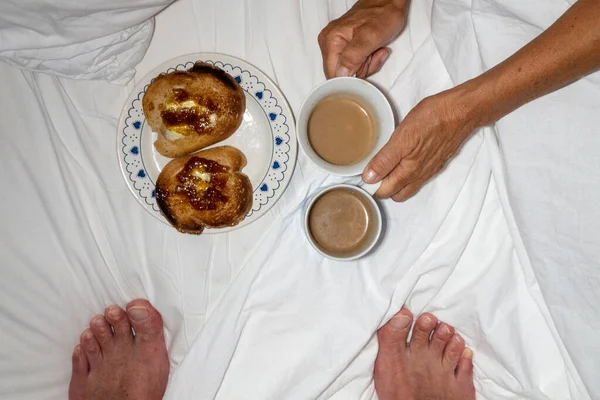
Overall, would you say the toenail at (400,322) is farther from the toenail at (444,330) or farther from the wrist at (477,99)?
the wrist at (477,99)

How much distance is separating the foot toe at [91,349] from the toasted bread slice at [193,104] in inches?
20.6

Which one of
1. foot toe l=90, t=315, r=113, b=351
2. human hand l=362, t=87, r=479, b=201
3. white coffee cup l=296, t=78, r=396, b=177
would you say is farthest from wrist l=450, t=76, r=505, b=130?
foot toe l=90, t=315, r=113, b=351

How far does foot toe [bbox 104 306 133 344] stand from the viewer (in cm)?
114

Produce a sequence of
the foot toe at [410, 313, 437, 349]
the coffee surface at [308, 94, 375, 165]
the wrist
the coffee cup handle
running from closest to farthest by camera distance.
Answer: the wrist < the coffee surface at [308, 94, 375, 165] < the coffee cup handle < the foot toe at [410, 313, 437, 349]

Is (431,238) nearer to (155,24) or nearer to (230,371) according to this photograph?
(230,371)

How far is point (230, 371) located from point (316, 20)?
75cm

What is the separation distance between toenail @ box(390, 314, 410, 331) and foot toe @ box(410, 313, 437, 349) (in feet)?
Result: 0.12

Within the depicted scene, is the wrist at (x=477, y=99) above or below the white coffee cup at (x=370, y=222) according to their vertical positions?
above

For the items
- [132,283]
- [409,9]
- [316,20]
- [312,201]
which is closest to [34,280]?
[132,283]

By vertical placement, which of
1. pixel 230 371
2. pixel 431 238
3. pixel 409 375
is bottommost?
pixel 409 375

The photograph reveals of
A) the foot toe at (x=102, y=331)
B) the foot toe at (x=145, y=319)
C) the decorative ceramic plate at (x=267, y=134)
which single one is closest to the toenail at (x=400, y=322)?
the decorative ceramic plate at (x=267, y=134)

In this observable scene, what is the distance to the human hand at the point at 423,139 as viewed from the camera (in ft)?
2.73

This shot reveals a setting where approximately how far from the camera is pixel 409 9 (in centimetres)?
106

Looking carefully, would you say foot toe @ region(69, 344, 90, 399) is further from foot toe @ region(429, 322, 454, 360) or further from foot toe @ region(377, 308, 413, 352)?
foot toe @ region(429, 322, 454, 360)
